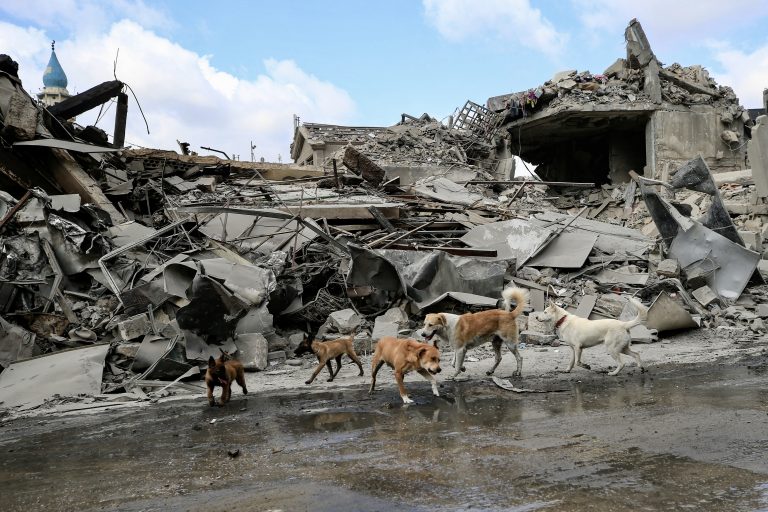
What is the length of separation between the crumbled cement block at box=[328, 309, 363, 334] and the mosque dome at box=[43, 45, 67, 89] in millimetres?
36755

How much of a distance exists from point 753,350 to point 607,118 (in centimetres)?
1765

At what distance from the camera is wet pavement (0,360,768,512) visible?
400 cm

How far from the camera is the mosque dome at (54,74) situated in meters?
39.3

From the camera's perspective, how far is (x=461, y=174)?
21703 millimetres

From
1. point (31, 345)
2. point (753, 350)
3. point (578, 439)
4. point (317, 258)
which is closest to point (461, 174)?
point (317, 258)

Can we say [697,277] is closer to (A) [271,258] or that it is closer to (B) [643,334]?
(B) [643,334]

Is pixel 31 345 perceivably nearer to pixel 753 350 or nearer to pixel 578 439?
pixel 578 439

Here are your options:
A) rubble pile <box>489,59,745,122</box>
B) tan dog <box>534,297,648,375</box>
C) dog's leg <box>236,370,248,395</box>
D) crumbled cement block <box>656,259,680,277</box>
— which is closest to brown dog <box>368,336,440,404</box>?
dog's leg <box>236,370,248,395</box>

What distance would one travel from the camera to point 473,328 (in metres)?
8.00

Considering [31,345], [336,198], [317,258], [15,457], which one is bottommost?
[15,457]

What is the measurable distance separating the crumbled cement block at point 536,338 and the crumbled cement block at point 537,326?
0.30ft

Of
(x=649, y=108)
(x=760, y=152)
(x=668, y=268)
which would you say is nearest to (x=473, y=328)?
(x=668, y=268)

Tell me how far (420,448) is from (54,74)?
42.1m

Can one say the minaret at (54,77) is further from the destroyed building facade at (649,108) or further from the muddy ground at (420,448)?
the muddy ground at (420,448)
